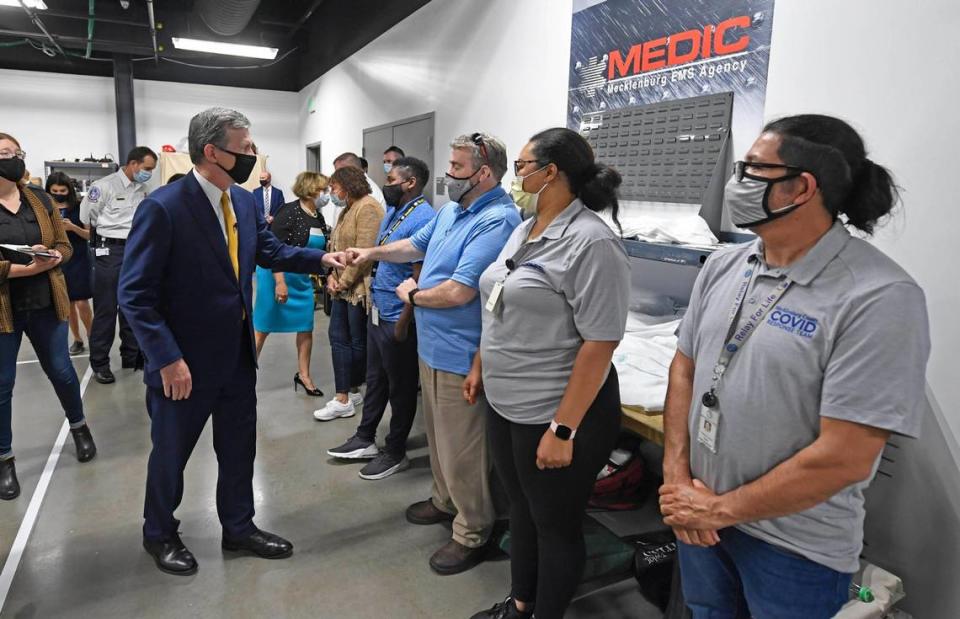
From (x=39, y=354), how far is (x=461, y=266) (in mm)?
2266

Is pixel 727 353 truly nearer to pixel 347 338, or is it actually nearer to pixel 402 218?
pixel 402 218

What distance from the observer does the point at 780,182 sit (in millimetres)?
1100

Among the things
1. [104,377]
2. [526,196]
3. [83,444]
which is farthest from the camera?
[104,377]

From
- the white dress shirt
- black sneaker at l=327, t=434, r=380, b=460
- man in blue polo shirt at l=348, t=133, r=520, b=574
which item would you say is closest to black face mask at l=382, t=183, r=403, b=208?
man in blue polo shirt at l=348, t=133, r=520, b=574

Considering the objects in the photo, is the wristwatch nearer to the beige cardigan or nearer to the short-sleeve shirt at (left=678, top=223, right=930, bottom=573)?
the short-sleeve shirt at (left=678, top=223, right=930, bottom=573)

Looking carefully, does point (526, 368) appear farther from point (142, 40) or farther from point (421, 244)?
point (142, 40)

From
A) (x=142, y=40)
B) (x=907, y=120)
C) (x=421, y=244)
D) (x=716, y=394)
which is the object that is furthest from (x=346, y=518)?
(x=142, y=40)

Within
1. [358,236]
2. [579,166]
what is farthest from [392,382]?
[579,166]

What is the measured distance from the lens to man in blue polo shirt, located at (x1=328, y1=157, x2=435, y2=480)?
2869 millimetres

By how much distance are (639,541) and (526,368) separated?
102cm

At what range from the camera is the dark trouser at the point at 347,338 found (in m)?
3.59

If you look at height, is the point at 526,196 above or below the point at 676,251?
above

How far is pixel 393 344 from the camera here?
286cm

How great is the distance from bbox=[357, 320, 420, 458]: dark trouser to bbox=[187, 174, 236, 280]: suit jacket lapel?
99 centimetres
